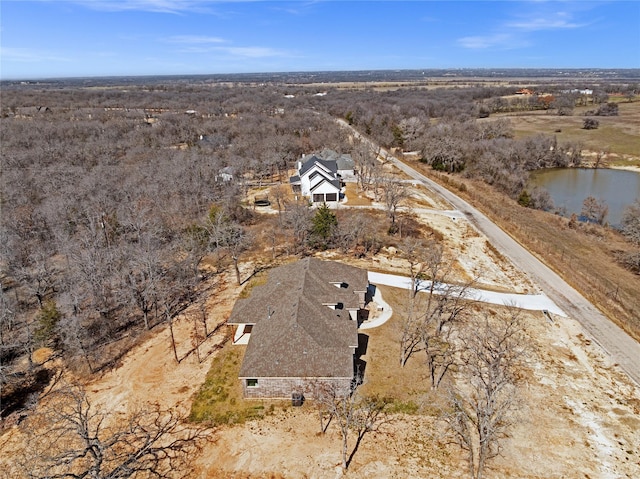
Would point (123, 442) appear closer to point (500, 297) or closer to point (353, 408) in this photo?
point (353, 408)

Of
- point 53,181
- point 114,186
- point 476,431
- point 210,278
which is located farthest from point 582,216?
point 53,181

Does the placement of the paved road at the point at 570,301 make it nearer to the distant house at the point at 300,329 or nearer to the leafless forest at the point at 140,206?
the leafless forest at the point at 140,206

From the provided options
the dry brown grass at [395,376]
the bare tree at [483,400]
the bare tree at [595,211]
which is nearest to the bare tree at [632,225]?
the bare tree at [595,211]

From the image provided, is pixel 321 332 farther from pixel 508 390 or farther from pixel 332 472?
pixel 508 390

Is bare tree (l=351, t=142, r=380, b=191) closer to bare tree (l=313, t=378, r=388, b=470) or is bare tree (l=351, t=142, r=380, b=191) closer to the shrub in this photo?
bare tree (l=313, t=378, r=388, b=470)

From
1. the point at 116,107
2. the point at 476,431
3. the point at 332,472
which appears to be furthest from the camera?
the point at 116,107

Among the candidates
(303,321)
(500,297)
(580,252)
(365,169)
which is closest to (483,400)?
(303,321)
